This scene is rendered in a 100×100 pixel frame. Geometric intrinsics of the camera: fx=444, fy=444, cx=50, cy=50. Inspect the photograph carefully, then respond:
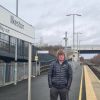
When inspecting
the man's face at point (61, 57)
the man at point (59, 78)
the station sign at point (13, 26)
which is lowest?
the man at point (59, 78)

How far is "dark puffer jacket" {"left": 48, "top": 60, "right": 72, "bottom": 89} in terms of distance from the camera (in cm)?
1179

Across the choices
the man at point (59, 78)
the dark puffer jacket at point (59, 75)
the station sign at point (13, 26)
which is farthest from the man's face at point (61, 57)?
the station sign at point (13, 26)

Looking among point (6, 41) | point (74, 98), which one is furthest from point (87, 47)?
point (74, 98)

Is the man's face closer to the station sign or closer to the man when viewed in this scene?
the man

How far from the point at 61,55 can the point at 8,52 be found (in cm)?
2821

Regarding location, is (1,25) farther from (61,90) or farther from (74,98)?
(74,98)

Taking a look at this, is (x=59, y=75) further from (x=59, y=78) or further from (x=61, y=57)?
(x=61, y=57)

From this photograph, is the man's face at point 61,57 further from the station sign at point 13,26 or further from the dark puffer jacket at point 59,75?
the station sign at point 13,26

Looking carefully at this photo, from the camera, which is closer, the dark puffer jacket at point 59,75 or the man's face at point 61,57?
the man's face at point 61,57

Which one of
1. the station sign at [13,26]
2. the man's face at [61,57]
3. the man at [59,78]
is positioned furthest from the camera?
the station sign at [13,26]

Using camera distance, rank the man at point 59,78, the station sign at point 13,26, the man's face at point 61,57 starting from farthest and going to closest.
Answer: the station sign at point 13,26
the man at point 59,78
the man's face at point 61,57

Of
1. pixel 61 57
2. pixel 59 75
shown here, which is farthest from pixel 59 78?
pixel 61 57

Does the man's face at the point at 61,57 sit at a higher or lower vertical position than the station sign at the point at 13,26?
lower

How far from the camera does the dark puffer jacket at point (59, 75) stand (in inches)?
464
